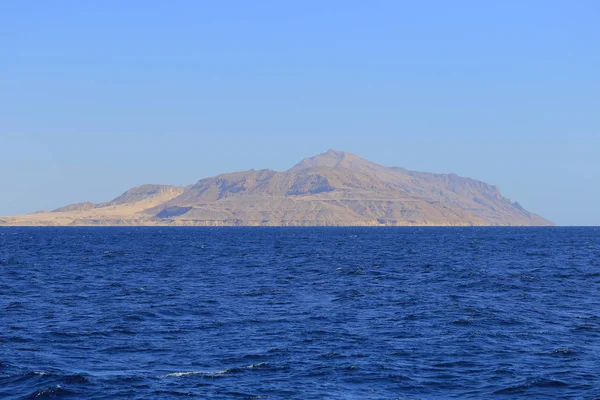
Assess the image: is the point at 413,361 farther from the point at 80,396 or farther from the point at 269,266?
the point at 269,266

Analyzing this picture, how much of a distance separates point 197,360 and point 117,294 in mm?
29155

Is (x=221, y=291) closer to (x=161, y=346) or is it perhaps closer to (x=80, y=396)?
(x=161, y=346)

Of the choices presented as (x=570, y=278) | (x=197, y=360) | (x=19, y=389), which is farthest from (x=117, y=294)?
(x=570, y=278)

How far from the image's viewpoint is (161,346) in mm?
40500

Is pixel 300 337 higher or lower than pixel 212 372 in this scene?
higher

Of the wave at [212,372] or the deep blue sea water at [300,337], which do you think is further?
the wave at [212,372]

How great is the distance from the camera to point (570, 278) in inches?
3182

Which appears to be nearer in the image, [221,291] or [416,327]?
[416,327]

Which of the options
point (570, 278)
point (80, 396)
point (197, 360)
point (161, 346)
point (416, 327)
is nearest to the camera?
point (80, 396)

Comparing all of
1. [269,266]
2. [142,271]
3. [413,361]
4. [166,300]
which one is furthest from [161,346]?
[269,266]

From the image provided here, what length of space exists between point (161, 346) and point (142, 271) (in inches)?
2038

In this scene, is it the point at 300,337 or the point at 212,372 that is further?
the point at 300,337

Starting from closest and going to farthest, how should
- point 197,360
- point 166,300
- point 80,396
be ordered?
point 80,396 → point 197,360 → point 166,300

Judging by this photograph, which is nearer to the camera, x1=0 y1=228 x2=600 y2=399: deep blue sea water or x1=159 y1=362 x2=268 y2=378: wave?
x1=0 y1=228 x2=600 y2=399: deep blue sea water
